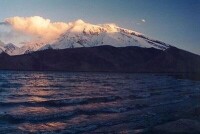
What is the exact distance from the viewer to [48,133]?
16922 millimetres

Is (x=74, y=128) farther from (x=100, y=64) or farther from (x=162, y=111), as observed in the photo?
(x=100, y=64)

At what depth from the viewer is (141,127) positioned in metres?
18.7

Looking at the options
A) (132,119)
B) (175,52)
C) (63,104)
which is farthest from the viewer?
(175,52)

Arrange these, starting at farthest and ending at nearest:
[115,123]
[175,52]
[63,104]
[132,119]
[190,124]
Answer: [175,52] → [63,104] → [132,119] → [115,123] → [190,124]

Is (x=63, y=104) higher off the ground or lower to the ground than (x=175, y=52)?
lower

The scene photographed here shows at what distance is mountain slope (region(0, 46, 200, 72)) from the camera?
15500 centimetres

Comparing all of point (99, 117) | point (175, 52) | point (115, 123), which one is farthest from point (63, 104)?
point (175, 52)

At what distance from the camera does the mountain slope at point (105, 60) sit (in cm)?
15500

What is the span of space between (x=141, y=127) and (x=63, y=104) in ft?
38.3

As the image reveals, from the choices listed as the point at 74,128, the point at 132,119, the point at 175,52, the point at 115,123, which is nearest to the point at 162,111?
the point at 132,119

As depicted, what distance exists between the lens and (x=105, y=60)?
166125 millimetres

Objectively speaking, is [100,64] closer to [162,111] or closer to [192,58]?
[192,58]

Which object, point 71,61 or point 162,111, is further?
point 71,61

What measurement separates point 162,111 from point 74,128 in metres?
9.18
